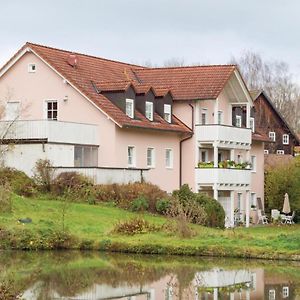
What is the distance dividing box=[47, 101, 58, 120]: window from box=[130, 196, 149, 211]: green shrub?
851 centimetres

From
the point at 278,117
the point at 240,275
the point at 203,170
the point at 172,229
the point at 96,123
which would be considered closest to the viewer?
the point at 240,275

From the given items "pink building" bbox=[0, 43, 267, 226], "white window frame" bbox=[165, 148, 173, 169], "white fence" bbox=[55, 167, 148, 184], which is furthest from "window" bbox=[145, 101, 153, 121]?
"white fence" bbox=[55, 167, 148, 184]

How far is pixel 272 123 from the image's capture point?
74.4 meters

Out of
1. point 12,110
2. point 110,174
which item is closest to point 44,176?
point 110,174

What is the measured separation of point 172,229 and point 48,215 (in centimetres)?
605

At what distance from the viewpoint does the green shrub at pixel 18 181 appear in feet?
139

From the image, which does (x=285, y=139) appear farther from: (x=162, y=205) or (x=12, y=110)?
(x=162, y=205)

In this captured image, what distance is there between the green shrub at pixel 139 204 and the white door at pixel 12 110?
9.97m

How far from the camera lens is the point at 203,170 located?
170ft

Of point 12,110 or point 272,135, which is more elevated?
point 272,135

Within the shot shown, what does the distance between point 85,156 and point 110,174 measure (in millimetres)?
2399

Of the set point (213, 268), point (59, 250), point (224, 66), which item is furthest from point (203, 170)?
point (213, 268)

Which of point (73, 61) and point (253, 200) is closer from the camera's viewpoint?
point (73, 61)

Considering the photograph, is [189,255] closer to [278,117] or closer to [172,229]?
[172,229]
